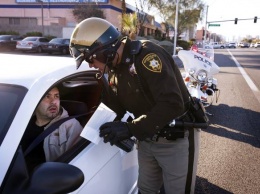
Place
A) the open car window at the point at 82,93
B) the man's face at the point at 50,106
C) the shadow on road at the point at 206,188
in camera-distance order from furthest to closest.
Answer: the shadow on road at the point at 206,188 < the open car window at the point at 82,93 < the man's face at the point at 50,106

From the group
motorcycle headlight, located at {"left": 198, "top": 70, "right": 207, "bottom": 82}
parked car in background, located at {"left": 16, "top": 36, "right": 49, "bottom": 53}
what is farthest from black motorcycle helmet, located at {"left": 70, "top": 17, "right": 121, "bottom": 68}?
parked car in background, located at {"left": 16, "top": 36, "right": 49, "bottom": 53}

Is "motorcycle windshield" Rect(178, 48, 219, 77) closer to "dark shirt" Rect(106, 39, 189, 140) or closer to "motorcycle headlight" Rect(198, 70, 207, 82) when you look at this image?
"motorcycle headlight" Rect(198, 70, 207, 82)

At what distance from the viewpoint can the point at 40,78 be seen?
174cm

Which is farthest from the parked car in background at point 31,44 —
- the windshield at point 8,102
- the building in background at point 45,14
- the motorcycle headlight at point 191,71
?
the windshield at point 8,102

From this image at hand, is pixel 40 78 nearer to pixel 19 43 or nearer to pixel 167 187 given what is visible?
pixel 167 187

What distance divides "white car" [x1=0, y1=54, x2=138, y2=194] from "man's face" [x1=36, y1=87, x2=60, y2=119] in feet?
0.70

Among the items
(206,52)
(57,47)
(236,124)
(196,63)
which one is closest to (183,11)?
(57,47)

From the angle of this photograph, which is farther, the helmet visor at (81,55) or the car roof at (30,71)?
the helmet visor at (81,55)

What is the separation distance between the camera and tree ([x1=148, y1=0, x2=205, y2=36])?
45.3 meters

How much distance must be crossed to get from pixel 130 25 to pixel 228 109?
20.1m

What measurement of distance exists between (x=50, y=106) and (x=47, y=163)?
0.82 meters

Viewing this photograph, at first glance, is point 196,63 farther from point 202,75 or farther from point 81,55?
point 81,55

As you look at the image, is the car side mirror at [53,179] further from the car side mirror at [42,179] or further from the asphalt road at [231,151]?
the asphalt road at [231,151]

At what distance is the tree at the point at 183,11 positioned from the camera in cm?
4534
